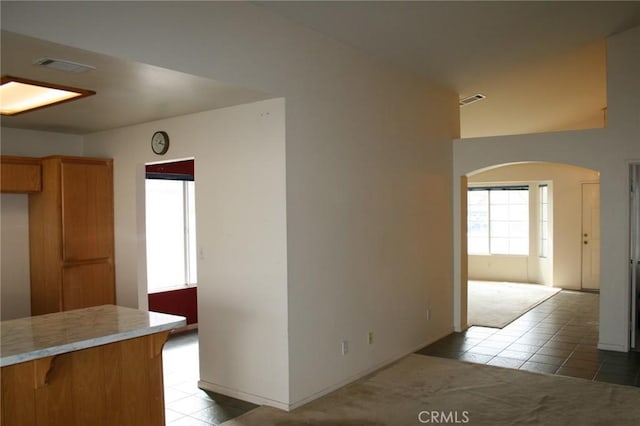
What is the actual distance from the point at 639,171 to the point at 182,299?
18.5 feet

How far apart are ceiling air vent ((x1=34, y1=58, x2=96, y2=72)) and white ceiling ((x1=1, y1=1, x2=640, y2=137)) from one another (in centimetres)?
6

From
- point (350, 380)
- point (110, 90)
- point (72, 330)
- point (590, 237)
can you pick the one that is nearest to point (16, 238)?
point (110, 90)

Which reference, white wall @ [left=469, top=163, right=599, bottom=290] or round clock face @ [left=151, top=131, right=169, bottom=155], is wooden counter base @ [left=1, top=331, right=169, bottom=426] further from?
white wall @ [left=469, top=163, right=599, bottom=290]

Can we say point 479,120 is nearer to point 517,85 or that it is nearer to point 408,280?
point 517,85

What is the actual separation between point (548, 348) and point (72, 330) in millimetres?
4838

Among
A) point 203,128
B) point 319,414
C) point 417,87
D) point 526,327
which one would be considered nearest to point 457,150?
point 417,87

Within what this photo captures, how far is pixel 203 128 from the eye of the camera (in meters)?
4.38

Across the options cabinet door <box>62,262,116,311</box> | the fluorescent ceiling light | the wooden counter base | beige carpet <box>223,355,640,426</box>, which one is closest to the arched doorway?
beige carpet <box>223,355,640,426</box>

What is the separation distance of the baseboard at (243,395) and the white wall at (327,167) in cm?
7

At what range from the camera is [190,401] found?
4.11m

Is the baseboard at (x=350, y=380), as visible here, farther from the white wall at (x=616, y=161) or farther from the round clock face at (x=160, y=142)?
the round clock face at (x=160, y=142)

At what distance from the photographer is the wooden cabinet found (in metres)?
4.84

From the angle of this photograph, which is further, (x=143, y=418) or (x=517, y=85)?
(x=517, y=85)

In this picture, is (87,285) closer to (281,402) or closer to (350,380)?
(281,402)
